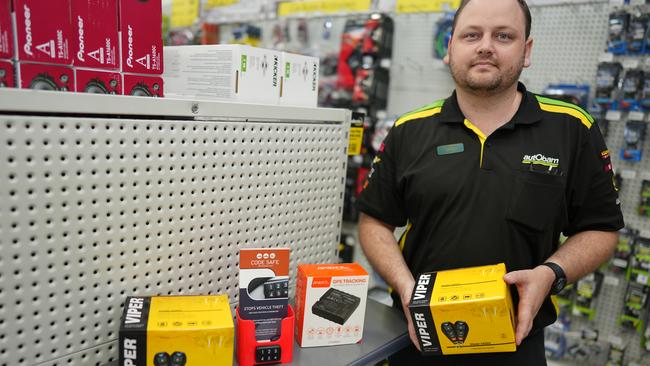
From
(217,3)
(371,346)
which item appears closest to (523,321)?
(371,346)

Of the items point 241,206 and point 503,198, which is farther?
point 503,198

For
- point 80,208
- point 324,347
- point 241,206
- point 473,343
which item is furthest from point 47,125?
point 473,343

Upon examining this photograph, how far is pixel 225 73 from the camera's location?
52.6 inches

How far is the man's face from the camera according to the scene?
1.47m

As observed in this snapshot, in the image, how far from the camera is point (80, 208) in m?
0.95

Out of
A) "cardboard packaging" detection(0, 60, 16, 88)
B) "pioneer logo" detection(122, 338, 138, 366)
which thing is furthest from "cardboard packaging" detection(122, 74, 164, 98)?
"pioneer logo" detection(122, 338, 138, 366)

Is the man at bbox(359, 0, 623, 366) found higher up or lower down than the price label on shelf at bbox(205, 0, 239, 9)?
lower down

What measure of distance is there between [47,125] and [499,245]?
4.19 ft

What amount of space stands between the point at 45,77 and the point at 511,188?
1.31 metres

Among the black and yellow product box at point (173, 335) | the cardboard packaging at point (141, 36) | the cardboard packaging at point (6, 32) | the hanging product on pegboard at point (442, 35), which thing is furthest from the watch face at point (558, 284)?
the hanging product on pegboard at point (442, 35)

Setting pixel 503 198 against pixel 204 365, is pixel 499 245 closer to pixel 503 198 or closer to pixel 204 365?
pixel 503 198

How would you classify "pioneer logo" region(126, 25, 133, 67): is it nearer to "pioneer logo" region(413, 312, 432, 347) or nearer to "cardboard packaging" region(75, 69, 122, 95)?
"cardboard packaging" region(75, 69, 122, 95)

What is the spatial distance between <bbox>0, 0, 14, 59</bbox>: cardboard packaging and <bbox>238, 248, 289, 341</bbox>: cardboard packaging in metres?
0.61

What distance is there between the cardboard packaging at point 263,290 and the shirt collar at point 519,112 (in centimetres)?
84
